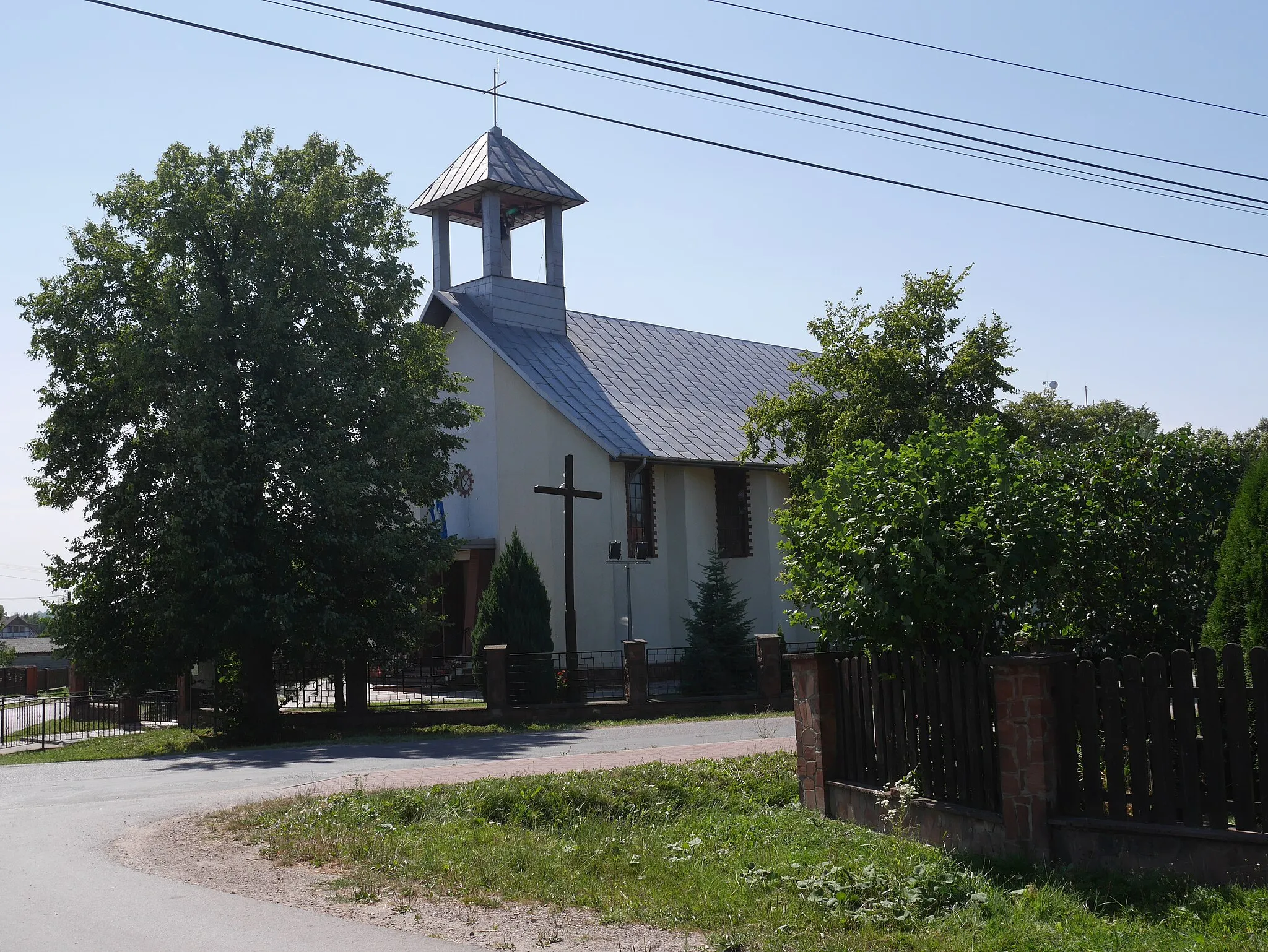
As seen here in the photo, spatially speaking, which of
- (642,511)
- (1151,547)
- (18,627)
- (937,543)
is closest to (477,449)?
(642,511)

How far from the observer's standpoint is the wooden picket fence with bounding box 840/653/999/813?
336 inches

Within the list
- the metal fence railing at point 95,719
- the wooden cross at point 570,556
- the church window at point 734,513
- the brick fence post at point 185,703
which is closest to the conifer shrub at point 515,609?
the wooden cross at point 570,556

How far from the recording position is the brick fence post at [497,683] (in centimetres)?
2208

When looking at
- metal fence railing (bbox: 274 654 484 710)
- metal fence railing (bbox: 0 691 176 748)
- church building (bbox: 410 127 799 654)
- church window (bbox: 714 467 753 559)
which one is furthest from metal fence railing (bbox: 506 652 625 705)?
church window (bbox: 714 467 753 559)

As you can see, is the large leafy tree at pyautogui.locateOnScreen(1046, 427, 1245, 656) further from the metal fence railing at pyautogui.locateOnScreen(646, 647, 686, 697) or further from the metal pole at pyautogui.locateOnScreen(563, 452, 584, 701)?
the metal fence railing at pyautogui.locateOnScreen(646, 647, 686, 697)

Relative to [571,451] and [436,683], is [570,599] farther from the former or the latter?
[571,451]

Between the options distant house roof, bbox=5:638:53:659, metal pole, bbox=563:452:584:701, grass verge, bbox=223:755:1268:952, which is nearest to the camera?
grass verge, bbox=223:755:1268:952

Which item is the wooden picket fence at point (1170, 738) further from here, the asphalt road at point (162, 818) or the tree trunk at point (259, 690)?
the tree trunk at point (259, 690)

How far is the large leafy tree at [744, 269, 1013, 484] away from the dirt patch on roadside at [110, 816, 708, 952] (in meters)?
15.2

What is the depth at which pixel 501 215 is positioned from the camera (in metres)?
32.0

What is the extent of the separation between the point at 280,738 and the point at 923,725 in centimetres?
1454

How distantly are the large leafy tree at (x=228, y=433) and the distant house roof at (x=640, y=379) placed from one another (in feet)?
25.6

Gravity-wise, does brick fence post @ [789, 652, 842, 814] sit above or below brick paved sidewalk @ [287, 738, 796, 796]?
above

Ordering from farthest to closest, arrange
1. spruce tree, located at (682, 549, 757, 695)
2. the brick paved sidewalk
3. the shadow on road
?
spruce tree, located at (682, 549, 757, 695) < the shadow on road < the brick paved sidewalk
